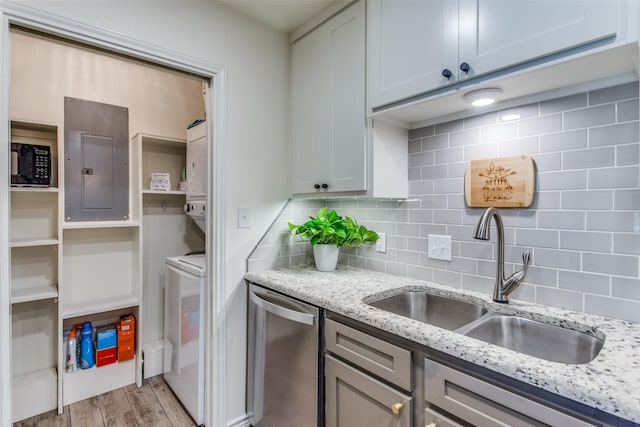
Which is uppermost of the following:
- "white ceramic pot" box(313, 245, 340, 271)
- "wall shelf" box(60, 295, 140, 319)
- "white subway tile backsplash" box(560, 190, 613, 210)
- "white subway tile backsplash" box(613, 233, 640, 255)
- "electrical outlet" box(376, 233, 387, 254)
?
"white subway tile backsplash" box(560, 190, 613, 210)

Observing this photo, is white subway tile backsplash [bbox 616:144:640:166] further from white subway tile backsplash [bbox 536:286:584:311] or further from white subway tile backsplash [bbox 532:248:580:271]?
white subway tile backsplash [bbox 536:286:584:311]

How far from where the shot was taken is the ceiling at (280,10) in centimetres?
168

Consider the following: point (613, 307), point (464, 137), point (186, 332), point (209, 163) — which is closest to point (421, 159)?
point (464, 137)

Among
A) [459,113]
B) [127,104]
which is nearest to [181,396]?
[127,104]

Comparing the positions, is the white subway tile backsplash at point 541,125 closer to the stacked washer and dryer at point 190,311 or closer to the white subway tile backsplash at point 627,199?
the white subway tile backsplash at point 627,199

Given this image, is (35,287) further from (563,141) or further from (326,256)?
(563,141)

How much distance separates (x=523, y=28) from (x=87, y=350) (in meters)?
2.97

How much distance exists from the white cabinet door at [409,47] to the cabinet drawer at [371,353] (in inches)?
38.2

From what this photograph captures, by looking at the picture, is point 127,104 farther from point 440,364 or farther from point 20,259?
point 440,364

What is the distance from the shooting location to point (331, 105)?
5.52 feet

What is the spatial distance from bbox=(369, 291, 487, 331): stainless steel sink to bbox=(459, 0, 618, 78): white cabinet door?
3.04 feet

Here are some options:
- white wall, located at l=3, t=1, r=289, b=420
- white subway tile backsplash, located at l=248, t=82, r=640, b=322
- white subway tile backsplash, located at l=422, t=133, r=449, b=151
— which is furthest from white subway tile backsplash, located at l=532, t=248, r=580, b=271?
white wall, located at l=3, t=1, r=289, b=420

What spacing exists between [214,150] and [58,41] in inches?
29.7

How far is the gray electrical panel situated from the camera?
7.36ft
